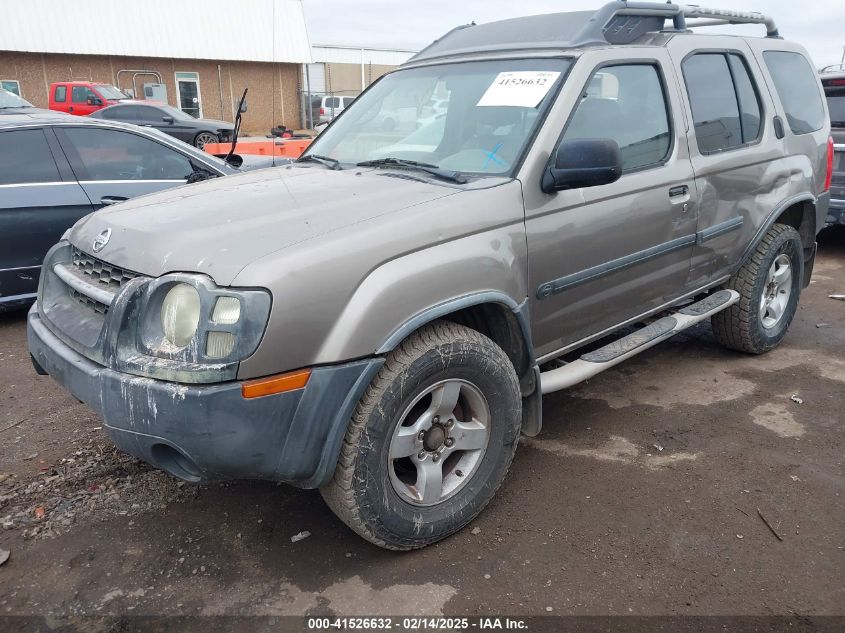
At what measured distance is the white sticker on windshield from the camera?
2.99 meters

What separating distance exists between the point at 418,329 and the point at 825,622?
167cm

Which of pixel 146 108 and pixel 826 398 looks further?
pixel 146 108

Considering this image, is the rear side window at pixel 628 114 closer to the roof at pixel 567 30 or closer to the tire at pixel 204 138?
the roof at pixel 567 30

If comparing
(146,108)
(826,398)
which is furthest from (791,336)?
(146,108)

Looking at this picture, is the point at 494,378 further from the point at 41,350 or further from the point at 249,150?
the point at 249,150

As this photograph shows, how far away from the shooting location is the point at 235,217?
2.44 meters

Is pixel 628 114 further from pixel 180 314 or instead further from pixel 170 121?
pixel 170 121

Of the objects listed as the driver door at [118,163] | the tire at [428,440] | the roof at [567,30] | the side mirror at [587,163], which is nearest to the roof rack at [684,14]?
the roof at [567,30]

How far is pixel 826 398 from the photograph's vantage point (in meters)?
3.93

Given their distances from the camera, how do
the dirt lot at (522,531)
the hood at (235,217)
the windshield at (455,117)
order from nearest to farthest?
the hood at (235,217)
the dirt lot at (522,531)
the windshield at (455,117)

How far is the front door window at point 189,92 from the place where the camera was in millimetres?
27109

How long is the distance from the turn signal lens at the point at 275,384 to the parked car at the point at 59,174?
3.30 metres

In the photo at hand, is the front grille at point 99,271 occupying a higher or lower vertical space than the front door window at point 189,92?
lower

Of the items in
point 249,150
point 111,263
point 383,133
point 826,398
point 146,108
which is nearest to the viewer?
point 111,263
